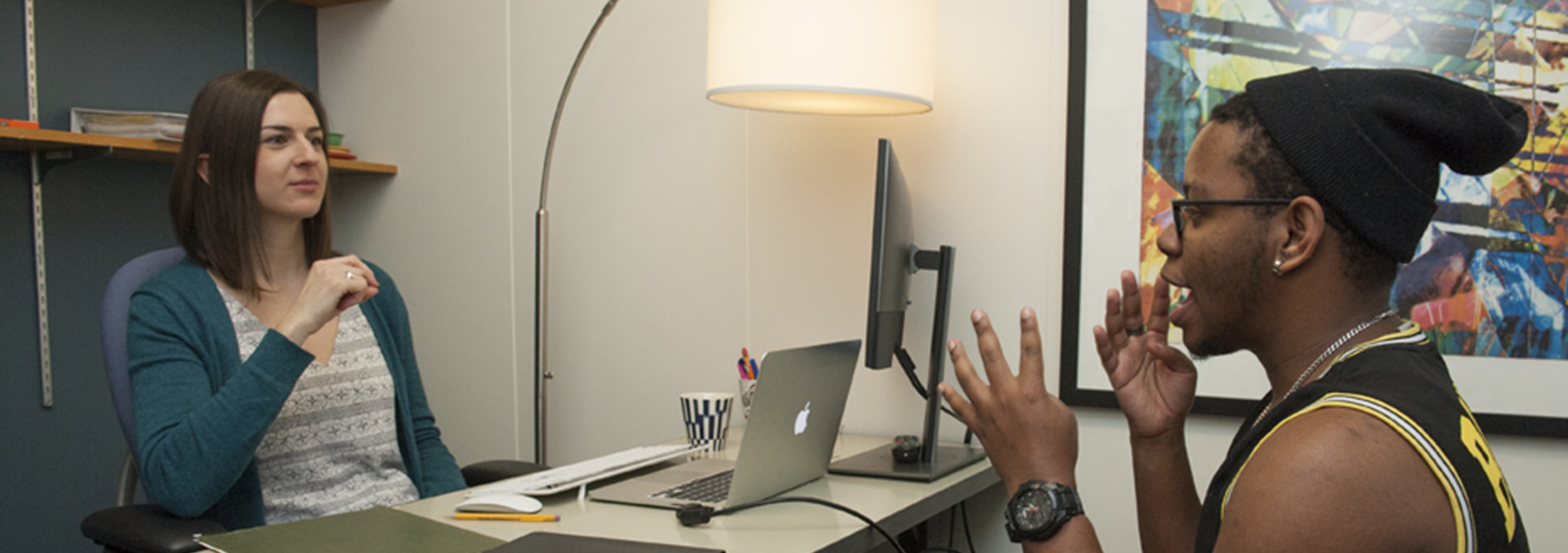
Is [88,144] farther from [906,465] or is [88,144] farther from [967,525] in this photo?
[967,525]

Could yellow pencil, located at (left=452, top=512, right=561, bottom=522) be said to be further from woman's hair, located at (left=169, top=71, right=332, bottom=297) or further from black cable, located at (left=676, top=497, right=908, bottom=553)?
woman's hair, located at (left=169, top=71, right=332, bottom=297)

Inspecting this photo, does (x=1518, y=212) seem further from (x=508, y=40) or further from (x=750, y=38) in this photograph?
(x=508, y=40)

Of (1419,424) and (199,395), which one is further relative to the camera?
(199,395)

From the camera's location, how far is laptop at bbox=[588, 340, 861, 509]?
4.71 feet

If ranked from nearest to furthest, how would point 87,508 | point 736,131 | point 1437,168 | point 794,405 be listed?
point 1437,168 < point 794,405 < point 736,131 < point 87,508

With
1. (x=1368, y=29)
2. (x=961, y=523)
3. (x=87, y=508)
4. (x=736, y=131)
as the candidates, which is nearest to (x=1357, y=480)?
(x=1368, y=29)

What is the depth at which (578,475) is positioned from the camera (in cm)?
158

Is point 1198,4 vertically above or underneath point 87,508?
above

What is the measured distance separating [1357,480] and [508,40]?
2.26 m

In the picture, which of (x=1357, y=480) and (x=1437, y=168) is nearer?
(x=1357, y=480)

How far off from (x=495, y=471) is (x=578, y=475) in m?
0.40

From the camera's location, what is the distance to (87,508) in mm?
2539

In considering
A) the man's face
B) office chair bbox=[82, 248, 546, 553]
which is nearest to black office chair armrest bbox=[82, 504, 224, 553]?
office chair bbox=[82, 248, 546, 553]

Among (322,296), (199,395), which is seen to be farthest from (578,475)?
(199,395)
